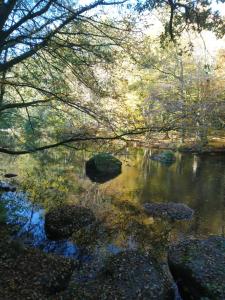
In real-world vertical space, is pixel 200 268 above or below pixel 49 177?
below

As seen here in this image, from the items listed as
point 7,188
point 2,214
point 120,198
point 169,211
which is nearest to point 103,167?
point 120,198

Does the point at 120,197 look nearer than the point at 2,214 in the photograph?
No

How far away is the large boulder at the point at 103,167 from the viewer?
81.9ft

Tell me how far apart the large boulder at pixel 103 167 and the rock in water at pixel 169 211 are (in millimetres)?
8697

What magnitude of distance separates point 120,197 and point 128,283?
9948 mm

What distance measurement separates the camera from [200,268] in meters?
8.00

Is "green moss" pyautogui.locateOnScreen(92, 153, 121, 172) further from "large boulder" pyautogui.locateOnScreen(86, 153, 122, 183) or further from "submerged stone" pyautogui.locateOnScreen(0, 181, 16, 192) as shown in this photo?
"submerged stone" pyautogui.locateOnScreen(0, 181, 16, 192)

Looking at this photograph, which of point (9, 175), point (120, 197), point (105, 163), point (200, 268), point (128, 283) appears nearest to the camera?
point (128, 283)

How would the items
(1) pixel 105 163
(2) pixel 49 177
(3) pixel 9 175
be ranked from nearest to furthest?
(3) pixel 9 175 < (2) pixel 49 177 < (1) pixel 105 163

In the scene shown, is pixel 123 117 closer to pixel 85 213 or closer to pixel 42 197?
pixel 85 213

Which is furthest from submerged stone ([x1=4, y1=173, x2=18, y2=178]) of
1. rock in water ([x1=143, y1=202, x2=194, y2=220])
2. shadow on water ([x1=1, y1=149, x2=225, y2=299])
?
rock in water ([x1=143, y1=202, x2=194, y2=220])

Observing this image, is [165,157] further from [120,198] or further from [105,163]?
[120,198]

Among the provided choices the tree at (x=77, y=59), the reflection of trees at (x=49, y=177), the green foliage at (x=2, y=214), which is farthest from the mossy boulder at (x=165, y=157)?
the tree at (x=77, y=59)

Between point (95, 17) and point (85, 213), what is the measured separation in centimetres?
813
